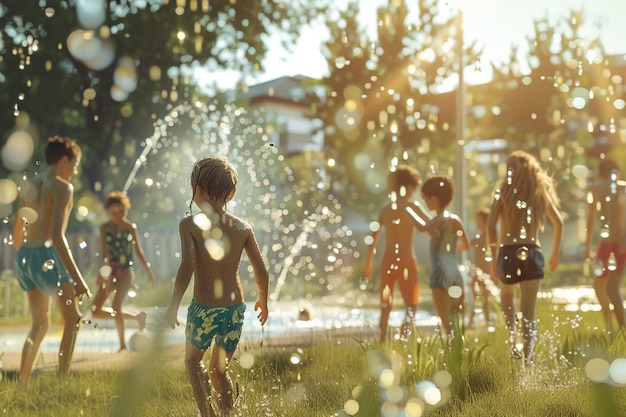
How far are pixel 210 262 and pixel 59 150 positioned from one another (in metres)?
2.44

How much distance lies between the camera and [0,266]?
75.0ft

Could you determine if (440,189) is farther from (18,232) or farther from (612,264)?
(18,232)

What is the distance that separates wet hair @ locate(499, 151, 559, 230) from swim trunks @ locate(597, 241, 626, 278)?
152 centimetres

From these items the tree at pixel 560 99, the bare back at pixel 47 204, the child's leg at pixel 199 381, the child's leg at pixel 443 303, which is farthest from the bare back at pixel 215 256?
the tree at pixel 560 99

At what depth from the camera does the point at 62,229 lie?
6.55 metres

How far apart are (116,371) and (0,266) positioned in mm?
16759

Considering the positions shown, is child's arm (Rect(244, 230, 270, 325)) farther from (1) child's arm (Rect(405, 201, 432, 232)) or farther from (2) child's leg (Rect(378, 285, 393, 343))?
(2) child's leg (Rect(378, 285, 393, 343))

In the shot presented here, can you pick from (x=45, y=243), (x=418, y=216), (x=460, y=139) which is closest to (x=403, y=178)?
(x=418, y=216)

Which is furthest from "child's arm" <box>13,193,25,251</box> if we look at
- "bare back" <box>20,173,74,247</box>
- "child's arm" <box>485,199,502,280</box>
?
"child's arm" <box>485,199,502,280</box>

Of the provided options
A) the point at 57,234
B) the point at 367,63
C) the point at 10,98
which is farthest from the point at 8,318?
the point at 367,63

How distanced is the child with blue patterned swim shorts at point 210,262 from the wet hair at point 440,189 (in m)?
3.06

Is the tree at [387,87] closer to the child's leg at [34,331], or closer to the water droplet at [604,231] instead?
the water droplet at [604,231]

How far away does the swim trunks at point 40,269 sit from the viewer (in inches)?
268

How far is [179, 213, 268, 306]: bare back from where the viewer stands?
4.84m
